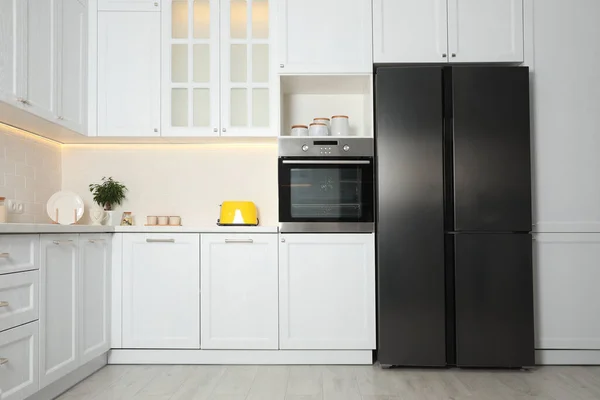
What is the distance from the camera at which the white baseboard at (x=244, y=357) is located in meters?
3.38

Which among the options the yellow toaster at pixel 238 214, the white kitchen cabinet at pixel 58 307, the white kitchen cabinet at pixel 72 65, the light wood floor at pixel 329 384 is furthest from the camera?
the yellow toaster at pixel 238 214

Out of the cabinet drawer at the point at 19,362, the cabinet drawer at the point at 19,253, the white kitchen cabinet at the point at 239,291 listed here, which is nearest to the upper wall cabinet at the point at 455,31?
the white kitchen cabinet at the point at 239,291

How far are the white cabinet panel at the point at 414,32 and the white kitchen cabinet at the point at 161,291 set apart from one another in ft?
5.61

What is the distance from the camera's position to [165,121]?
3.59 meters

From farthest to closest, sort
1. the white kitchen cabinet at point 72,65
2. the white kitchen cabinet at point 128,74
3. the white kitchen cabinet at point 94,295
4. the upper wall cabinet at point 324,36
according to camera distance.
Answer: the white kitchen cabinet at point 128,74, the upper wall cabinet at point 324,36, the white kitchen cabinet at point 72,65, the white kitchen cabinet at point 94,295

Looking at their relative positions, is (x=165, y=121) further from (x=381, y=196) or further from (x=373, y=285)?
(x=373, y=285)

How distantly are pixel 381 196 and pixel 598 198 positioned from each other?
1351mm

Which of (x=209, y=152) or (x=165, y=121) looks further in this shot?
(x=209, y=152)

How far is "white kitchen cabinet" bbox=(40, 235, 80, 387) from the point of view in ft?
8.34

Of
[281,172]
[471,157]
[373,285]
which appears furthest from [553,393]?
[281,172]

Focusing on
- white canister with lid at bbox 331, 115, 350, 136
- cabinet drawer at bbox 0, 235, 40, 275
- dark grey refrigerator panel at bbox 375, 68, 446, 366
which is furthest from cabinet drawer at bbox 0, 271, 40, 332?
white canister with lid at bbox 331, 115, 350, 136

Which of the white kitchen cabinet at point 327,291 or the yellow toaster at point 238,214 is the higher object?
the yellow toaster at point 238,214

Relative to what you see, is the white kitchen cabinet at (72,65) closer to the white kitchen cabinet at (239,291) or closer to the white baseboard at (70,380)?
the white kitchen cabinet at (239,291)

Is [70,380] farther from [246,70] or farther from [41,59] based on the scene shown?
[246,70]
